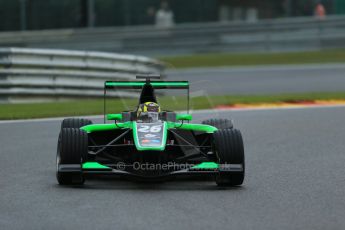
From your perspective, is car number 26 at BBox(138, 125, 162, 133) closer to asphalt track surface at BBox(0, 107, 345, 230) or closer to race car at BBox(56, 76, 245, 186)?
race car at BBox(56, 76, 245, 186)

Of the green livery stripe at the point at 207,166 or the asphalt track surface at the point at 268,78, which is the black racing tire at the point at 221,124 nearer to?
the green livery stripe at the point at 207,166

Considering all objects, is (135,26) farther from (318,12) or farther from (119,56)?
(119,56)

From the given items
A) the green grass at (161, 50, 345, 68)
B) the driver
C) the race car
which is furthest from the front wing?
the green grass at (161, 50, 345, 68)

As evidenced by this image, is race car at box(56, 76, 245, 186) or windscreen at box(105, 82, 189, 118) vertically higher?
race car at box(56, 76, 245, 186)

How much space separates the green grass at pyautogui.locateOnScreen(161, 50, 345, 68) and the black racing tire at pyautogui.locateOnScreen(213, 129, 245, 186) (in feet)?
57.6

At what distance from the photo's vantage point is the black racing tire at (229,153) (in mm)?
9195

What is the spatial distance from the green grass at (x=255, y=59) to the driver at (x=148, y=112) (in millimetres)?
17117

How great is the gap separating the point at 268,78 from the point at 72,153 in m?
14.8

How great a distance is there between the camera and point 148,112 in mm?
9633

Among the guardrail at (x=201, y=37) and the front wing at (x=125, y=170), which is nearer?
the front wing at (x=125, y=170)

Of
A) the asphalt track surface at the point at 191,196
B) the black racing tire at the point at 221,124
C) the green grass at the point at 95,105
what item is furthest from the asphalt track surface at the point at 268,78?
the black racing tire at the point at 221,124

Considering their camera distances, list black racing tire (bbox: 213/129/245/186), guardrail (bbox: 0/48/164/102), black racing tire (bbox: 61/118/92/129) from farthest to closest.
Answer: guardrail (bbox: 0/48/164/102) < black racing tire (bbox: 61/118/92/129) < black racing tire (bbox: 213/129/245/186)

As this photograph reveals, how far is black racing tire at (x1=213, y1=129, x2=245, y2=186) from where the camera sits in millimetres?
9195

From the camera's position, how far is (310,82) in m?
22.4
